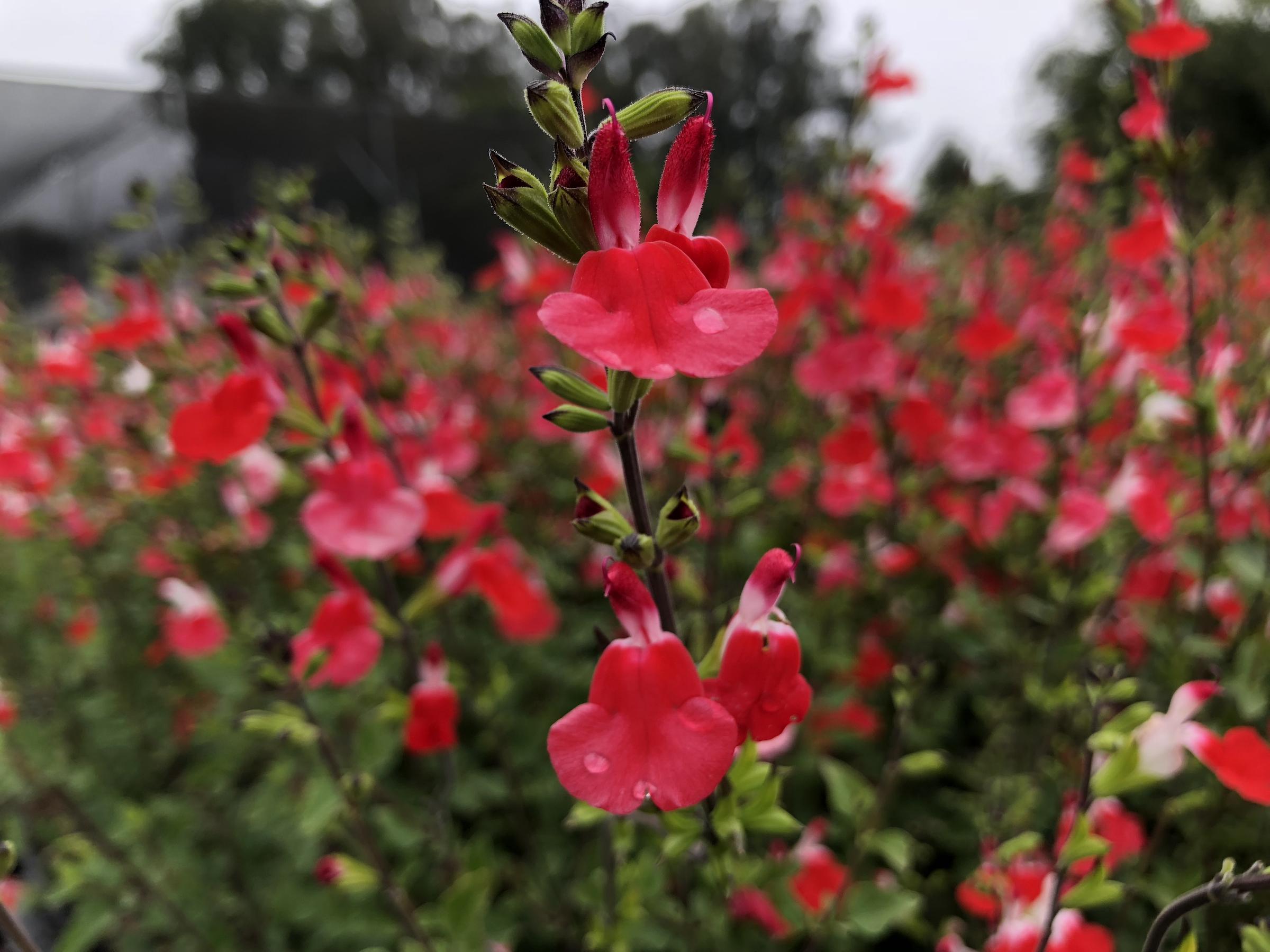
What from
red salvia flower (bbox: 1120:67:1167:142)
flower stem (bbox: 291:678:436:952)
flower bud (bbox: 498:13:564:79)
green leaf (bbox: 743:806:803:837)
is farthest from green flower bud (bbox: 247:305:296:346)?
red salvia flower (bbox: 1120:67:1167:142)

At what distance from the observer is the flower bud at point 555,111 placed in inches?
18.3

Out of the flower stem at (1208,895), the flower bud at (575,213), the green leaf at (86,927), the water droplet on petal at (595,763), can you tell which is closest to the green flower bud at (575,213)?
the flower bud at (575,213)

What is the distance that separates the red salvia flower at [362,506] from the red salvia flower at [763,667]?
1.80ft

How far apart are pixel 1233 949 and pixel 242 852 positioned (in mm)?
2176

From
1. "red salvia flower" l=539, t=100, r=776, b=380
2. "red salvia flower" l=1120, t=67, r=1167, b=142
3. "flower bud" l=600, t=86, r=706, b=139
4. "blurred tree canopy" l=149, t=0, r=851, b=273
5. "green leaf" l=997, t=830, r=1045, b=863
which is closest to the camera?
"red salvia flower" l=539, t=100, r=776, b=380

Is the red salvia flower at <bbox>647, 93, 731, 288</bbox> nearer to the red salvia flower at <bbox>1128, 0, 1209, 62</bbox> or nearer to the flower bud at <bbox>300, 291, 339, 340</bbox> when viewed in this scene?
the flower bud at <bbox>300, 291, 339, 340</bbox>

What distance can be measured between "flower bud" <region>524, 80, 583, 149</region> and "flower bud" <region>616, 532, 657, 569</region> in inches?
11.0

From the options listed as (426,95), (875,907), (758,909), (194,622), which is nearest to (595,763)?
(875,907)

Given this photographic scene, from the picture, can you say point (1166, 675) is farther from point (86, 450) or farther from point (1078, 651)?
point (86, 450)

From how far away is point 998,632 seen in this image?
168 cm

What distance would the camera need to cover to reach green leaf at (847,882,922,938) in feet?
3.29

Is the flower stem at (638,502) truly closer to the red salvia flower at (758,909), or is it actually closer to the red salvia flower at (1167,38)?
the red salvia flower at (758,909)

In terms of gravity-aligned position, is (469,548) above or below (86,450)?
above

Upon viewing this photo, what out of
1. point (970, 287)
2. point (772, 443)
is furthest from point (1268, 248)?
point (772, 443)
